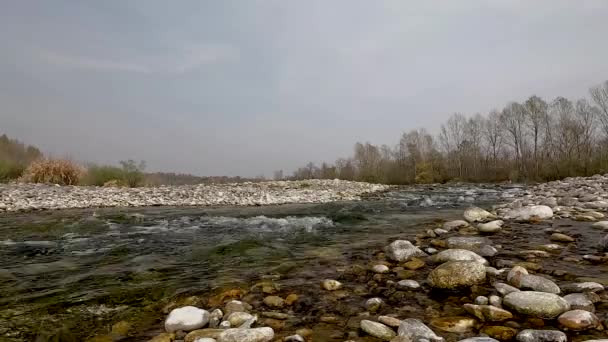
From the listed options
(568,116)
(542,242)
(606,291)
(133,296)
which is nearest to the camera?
(606,291)

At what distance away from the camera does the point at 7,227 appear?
7688 mm

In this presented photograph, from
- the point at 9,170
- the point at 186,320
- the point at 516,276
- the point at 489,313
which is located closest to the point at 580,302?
the point at 516,276

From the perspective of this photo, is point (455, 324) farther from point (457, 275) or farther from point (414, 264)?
point (414, 264)

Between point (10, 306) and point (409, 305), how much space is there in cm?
338

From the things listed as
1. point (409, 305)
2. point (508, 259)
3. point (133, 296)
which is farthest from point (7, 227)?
point (508, 259)

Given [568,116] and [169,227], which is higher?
[568,116]

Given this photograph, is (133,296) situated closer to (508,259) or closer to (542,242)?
(508,259)

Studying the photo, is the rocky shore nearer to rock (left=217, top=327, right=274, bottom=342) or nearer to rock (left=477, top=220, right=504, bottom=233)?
rock (left=217, top=327, right=274, bottom=342)

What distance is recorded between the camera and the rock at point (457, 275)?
2979 mm

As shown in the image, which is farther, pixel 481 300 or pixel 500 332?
pixel 481 300

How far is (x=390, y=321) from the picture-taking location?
2.35 m

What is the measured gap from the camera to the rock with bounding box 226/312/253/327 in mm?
2504

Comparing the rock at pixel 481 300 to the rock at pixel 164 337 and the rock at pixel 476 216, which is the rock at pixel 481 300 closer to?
the rock at pixel 164 337

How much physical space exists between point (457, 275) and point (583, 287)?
92 cm
